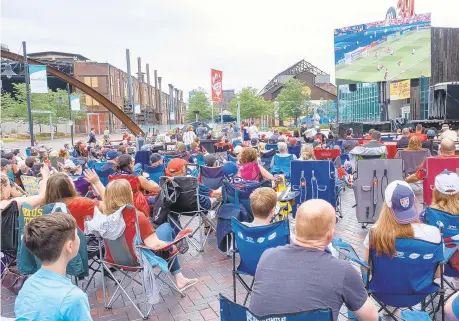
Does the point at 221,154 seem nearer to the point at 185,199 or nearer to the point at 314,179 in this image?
the point at 314,179

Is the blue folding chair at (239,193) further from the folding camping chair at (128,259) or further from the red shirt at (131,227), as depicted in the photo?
the folding camping chair at (128,259)

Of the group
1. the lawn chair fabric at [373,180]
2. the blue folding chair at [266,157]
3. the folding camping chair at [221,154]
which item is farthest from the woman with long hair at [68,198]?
the blue folding chair at [266,157]

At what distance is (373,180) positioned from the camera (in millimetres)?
5805

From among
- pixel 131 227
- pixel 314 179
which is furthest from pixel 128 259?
pixel 314 179

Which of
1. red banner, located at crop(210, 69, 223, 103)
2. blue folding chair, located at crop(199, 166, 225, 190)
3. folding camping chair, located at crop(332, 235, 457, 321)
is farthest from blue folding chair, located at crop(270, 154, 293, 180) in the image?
red banner, located at crop(210, 69, 223, 103)

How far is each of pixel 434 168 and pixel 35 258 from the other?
16.9 feet

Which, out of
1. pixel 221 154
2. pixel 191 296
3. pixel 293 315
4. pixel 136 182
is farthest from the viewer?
pixel 221 154

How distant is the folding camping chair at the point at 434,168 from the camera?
18.6 ft

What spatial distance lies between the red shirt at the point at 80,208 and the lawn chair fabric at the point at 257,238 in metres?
1.56

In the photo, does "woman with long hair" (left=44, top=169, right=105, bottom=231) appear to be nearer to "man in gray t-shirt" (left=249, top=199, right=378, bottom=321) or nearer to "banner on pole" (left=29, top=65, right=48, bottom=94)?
"man in gray t-shirt" (left=249, top=199, right=378, bottom=321)

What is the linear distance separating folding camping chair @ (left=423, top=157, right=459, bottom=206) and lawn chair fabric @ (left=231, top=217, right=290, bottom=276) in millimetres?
3402

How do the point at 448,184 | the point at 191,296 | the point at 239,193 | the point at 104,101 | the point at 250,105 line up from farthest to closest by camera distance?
the point at 250,105 < the point at 104,101 < the point at 239,193 < the point at 191,296 < the point at 448,184

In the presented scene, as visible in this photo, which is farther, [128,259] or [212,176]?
[212,176]

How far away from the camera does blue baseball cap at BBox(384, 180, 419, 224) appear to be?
2645 mm
